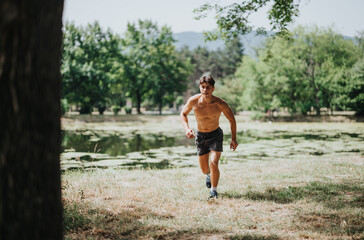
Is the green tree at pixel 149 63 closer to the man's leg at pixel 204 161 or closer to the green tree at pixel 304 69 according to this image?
the green tree at pixel 304 69

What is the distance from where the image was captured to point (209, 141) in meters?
5.16

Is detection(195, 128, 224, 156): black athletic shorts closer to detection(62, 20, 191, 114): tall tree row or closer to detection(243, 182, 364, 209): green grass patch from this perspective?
detection(243, 182, 364, 209): green grass patch

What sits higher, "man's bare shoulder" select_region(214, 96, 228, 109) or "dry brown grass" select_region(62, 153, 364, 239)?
"man's bare shoulder" select_region(214, 96, 228, 109)

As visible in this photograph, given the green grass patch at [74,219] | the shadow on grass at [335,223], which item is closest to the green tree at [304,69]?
the shadow on grass at [335,223]

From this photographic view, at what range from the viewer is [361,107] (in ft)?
109

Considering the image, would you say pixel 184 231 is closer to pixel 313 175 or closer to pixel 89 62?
pixel 313 175

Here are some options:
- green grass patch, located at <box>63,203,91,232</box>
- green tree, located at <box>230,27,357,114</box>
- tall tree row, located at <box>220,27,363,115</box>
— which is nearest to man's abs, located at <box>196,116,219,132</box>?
green grass patch, located at <box>63,203,91,232</box>

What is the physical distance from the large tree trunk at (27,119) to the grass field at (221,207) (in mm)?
1980

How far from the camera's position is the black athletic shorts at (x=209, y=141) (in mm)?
5068

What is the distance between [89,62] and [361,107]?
3343 centimetres

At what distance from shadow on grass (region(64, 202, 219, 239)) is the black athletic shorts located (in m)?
1.47

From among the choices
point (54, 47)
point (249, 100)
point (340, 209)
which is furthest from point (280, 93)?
point (54, 47)

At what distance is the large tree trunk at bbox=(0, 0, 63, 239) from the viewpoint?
4.71 feet

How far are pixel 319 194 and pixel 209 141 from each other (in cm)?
206
